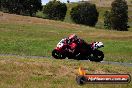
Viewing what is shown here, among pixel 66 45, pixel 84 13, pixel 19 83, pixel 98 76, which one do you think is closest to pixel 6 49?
pixel 66 45

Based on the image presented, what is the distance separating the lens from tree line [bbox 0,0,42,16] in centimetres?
12756

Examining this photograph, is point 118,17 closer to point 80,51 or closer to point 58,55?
point 80,51

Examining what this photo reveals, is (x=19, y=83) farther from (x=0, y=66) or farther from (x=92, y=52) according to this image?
(x=92, y=52)

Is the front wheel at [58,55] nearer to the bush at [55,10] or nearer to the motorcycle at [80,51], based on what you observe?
the motorcycle at [80,51]

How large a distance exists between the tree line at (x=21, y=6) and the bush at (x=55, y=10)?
4629 millimetres

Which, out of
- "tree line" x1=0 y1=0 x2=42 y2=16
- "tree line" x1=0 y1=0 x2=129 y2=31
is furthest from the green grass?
"tree line" x1=0 y1=0 x2=42 y2=16

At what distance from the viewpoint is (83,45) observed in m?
27.6

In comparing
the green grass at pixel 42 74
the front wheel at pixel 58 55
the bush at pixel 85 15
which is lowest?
the bush at pixel 85 15

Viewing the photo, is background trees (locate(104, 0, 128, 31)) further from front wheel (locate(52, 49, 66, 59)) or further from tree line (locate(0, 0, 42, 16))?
front wheel (locate(52, 49, 66, 59))

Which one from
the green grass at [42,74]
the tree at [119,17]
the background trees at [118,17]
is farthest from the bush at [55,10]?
the green grass at [42,74]

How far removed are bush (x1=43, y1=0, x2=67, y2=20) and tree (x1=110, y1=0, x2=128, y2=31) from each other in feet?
58.8

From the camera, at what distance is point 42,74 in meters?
19.9

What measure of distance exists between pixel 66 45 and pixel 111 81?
13.4 metres

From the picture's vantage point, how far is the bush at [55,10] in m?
136
